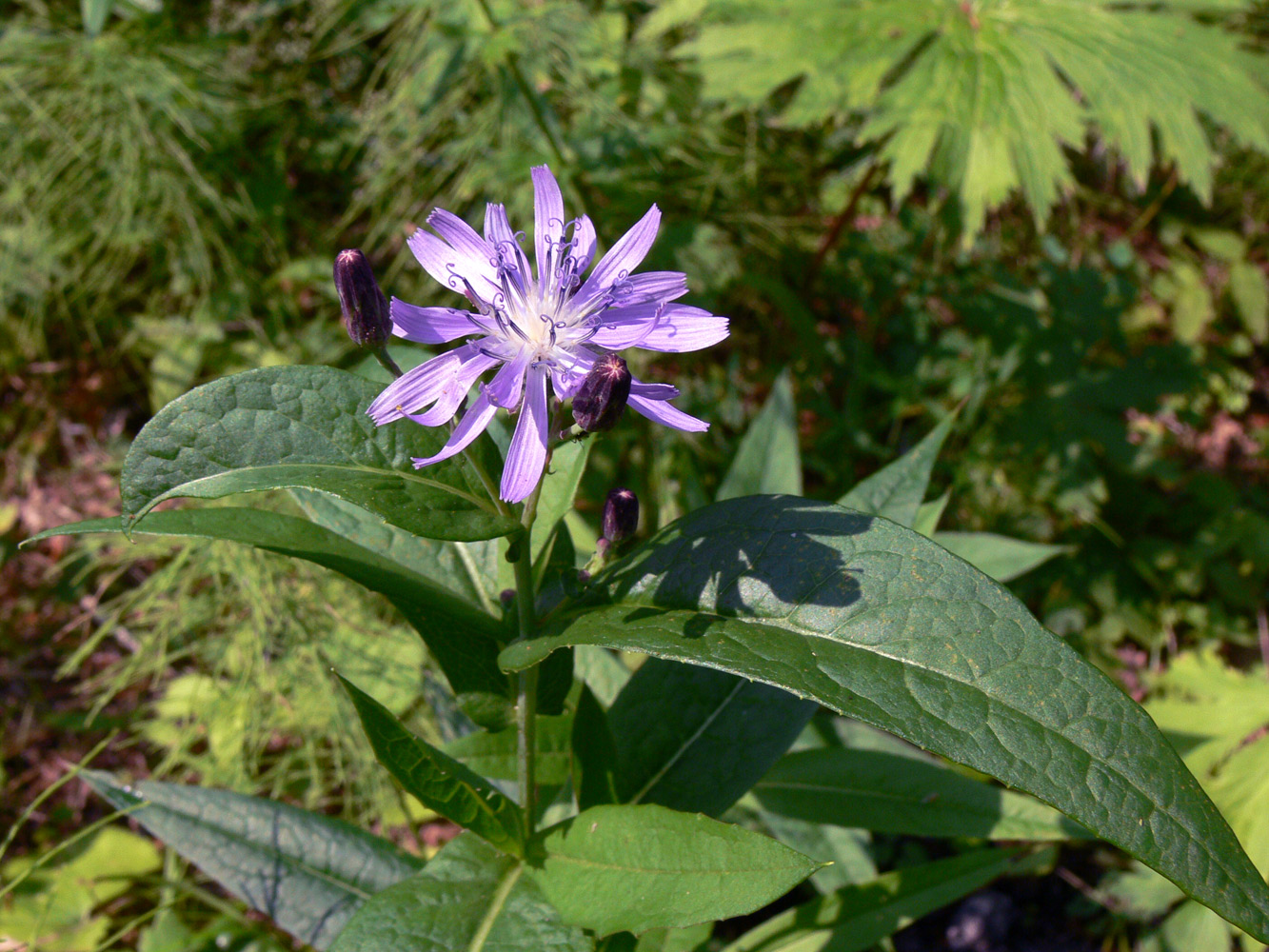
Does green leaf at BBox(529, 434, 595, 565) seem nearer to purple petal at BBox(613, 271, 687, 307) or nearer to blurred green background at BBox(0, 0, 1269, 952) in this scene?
purple petal at BBox(613, 271, 687, 307)

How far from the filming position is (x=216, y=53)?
3.68 m

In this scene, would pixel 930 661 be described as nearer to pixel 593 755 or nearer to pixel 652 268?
pixel 593 755

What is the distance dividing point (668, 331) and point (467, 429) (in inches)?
13.1

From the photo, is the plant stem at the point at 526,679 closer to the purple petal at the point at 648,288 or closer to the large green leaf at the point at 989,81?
the purple petal at the point at 648,288

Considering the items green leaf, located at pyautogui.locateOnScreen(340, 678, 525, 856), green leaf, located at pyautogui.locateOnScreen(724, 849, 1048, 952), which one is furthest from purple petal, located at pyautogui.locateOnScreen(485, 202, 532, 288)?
green leaf, located at pyautogui.locateOnScreen(724, 849, 1048, 952)

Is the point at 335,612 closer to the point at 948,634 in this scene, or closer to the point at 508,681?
the point at 508,681

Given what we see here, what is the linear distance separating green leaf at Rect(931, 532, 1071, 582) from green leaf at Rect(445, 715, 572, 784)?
3.97 feet

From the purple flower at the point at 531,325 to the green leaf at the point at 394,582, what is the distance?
21cm

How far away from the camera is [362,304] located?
50.8 inches

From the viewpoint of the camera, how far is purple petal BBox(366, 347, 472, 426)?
119 centimetres

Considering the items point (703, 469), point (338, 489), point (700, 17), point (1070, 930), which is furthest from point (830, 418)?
point (338, 489)

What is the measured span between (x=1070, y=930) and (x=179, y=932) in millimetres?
2733

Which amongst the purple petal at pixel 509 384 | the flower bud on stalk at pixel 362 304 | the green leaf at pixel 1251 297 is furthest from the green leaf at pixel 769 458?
the green leaf at pixel 1251 297

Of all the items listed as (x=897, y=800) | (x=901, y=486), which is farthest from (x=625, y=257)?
(x=897, y=800)
